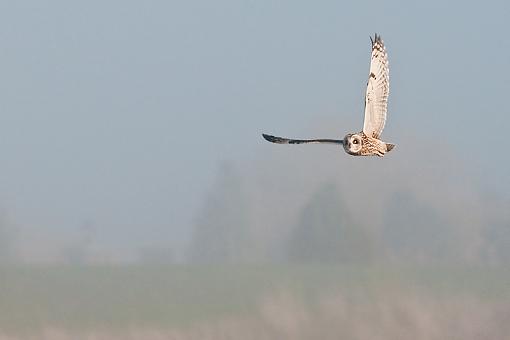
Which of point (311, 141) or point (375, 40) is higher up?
point (375, 40)

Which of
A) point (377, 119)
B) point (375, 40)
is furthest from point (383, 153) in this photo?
point (375, 40)

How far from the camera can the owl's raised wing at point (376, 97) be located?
3017 inches

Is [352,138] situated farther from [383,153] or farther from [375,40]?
[375,40]

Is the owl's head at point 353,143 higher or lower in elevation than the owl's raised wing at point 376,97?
lower

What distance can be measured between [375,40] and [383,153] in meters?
8.41

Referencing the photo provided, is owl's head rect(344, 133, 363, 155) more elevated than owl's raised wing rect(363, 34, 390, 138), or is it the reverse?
owl's raised wing rect(363, 34, 390, 138)

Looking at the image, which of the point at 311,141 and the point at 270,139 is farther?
the point at 270,139

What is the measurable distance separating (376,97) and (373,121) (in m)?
1.68

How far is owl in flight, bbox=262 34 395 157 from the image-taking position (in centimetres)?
7569

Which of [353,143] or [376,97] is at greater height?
[376,97]

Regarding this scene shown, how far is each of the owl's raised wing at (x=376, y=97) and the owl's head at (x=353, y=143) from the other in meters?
0.85

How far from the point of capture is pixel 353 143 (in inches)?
2970

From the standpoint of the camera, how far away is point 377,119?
3024 inches

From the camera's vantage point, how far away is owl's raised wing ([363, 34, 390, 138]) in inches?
3017
